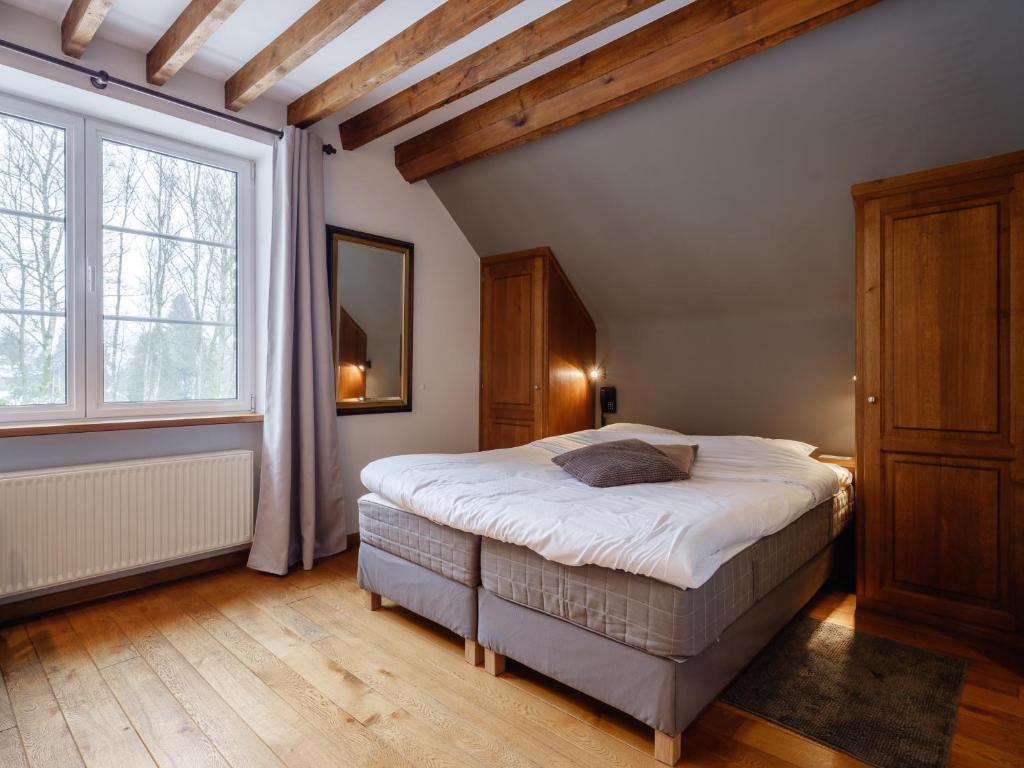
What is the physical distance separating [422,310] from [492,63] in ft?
5.55

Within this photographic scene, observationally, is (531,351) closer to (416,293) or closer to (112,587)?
(416,293)

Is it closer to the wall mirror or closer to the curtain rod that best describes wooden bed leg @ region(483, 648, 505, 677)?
the wall mirror

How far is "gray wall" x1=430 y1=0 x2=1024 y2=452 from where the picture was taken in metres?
2.23

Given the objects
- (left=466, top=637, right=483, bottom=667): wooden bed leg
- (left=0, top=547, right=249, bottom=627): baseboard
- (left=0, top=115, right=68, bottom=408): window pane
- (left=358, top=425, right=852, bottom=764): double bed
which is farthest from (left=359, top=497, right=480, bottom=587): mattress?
(left=0, top=115, right=68, bottom=408): window pane

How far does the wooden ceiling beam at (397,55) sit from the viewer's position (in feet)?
7.11

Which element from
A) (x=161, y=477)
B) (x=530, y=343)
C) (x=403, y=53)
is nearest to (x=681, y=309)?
(x=530, y=343)

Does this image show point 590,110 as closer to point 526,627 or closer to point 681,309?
point 681,309

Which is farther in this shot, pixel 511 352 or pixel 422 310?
pixel 511 352

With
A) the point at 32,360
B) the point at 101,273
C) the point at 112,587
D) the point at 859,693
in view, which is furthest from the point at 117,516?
the point at 859,693

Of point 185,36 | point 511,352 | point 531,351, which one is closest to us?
point 185,36

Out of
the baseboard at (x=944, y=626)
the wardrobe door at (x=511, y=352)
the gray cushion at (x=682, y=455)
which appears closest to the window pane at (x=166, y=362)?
the wardrobe door at (x=511, y=352)

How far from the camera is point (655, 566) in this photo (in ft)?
5.10

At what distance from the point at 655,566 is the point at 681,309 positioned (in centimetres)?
257

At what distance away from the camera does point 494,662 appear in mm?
2010
